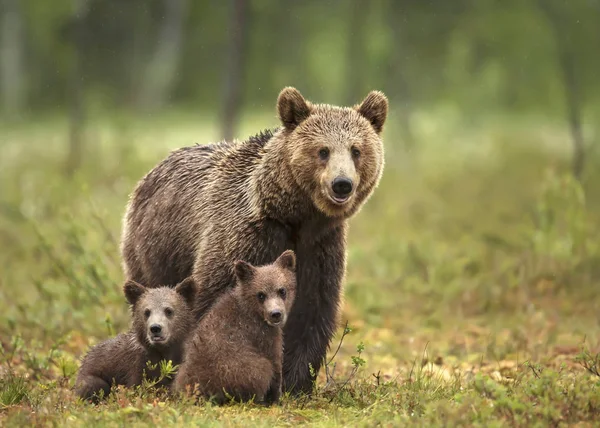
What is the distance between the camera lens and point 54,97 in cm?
4597

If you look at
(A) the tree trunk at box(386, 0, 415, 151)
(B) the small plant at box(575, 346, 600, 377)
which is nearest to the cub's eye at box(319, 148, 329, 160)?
(B) the small plant at box(575, 346, 600, 377)

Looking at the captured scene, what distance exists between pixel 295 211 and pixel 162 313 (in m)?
1.25

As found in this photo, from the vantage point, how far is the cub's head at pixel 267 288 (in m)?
6.28

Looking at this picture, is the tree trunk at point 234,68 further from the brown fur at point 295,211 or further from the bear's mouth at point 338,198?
the bear's mouth at point 338,198

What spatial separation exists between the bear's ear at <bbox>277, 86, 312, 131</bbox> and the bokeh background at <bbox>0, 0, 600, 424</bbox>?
97.6 inches

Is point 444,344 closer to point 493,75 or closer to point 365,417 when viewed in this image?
point 365,417

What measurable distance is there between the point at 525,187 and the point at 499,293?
22.8 ft

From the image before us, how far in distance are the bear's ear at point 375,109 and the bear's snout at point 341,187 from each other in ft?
2.94

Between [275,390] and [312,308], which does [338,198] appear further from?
[275,390]

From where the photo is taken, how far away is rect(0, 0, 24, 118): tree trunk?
1795 inches

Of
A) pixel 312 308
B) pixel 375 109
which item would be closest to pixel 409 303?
pixel 312 308

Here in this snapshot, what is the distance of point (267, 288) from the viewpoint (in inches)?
250

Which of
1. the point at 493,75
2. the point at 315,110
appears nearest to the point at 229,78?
the point at 315,110

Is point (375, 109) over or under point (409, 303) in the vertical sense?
over
